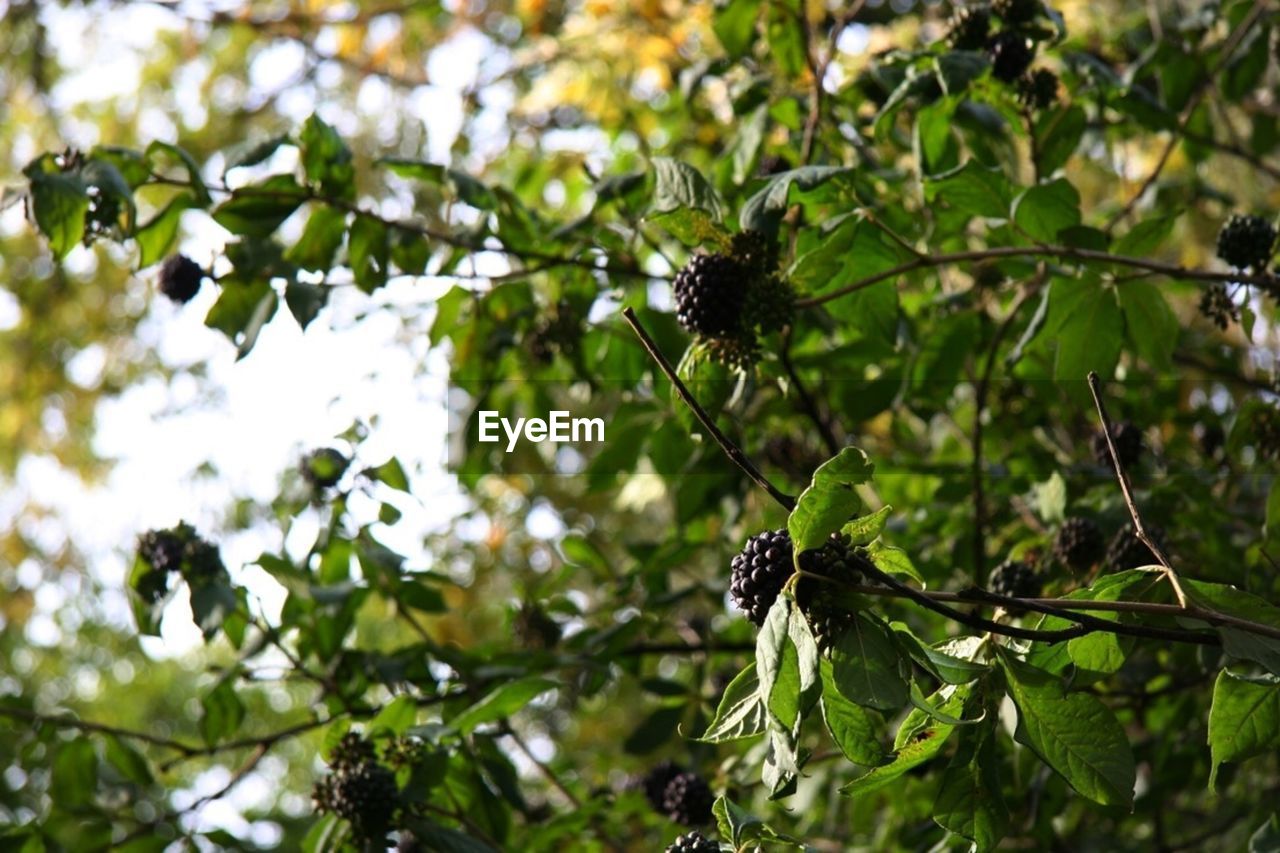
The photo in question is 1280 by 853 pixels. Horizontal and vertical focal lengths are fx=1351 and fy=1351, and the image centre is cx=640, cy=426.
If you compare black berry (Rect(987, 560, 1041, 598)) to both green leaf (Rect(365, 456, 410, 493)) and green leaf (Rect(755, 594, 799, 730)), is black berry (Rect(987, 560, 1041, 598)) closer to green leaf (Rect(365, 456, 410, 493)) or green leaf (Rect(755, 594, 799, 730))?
green leaf (Rect(755, 594, 799, 730))

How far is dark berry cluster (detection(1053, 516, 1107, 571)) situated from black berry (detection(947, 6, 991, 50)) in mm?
846

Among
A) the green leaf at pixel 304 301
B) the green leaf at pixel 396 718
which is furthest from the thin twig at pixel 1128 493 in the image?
the green leaf at pixel 304 301

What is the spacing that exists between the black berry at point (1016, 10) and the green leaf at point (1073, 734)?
1.36m

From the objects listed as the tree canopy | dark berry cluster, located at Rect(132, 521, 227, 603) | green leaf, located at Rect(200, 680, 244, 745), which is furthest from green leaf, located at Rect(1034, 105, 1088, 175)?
green leaf, located at Rect(200, 680, 244, 745)

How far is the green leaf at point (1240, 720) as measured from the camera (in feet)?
5.01

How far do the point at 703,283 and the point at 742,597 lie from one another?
0.58 m

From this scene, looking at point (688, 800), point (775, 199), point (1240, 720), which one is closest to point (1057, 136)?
point (775, 199)

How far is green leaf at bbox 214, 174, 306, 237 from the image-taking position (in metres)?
2.34

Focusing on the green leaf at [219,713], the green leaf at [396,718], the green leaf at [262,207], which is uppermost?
the green leaf at [262,207]

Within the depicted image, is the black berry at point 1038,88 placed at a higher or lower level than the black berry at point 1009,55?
lower

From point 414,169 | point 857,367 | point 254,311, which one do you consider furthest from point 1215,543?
point 254,311

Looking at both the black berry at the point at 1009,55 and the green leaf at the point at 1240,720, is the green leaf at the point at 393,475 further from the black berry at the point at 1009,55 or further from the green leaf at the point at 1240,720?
the green leaf at the point at 1240,720

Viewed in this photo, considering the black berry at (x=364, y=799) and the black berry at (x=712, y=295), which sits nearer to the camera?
the black berry at (x=712, y=295)

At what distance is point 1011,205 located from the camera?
2.06 metres
